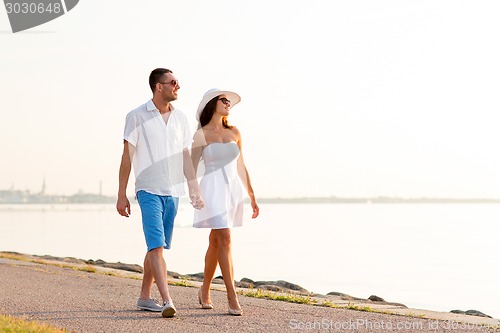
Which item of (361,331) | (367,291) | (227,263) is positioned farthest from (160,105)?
(367,291)

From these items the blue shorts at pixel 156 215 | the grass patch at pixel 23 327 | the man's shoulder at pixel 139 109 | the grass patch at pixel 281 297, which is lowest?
the grass patch at pixel 23 327

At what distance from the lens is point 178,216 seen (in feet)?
28.9

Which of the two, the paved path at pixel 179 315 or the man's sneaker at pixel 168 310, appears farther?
the man's sneaker at pixel 168 310

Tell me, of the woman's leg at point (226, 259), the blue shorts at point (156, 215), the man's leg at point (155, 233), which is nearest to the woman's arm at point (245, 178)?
the woman's leg at point (226, 259)

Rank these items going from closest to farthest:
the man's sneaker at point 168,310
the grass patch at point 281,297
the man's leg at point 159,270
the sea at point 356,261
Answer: the man's sneaker at point 168,310, the man's leg at point 159,270, the grass patch at point 281,297, the sea at point 356,261

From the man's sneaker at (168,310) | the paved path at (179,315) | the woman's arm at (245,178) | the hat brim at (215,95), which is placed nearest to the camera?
the paved path at (179,315)

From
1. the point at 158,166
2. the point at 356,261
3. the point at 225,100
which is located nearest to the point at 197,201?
the point at 158,166

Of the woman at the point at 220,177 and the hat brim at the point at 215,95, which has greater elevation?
the hat brim at the point at 215,95

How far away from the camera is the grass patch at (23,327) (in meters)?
7.00

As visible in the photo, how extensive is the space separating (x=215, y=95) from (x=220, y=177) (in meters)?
0.84

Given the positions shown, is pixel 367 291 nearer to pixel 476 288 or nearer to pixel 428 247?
pixel 476 288

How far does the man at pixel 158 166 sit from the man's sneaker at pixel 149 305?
0.02 m

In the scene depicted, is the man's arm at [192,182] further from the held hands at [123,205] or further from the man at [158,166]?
the held hands at [123,205]

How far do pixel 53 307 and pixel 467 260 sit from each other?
111 feet
